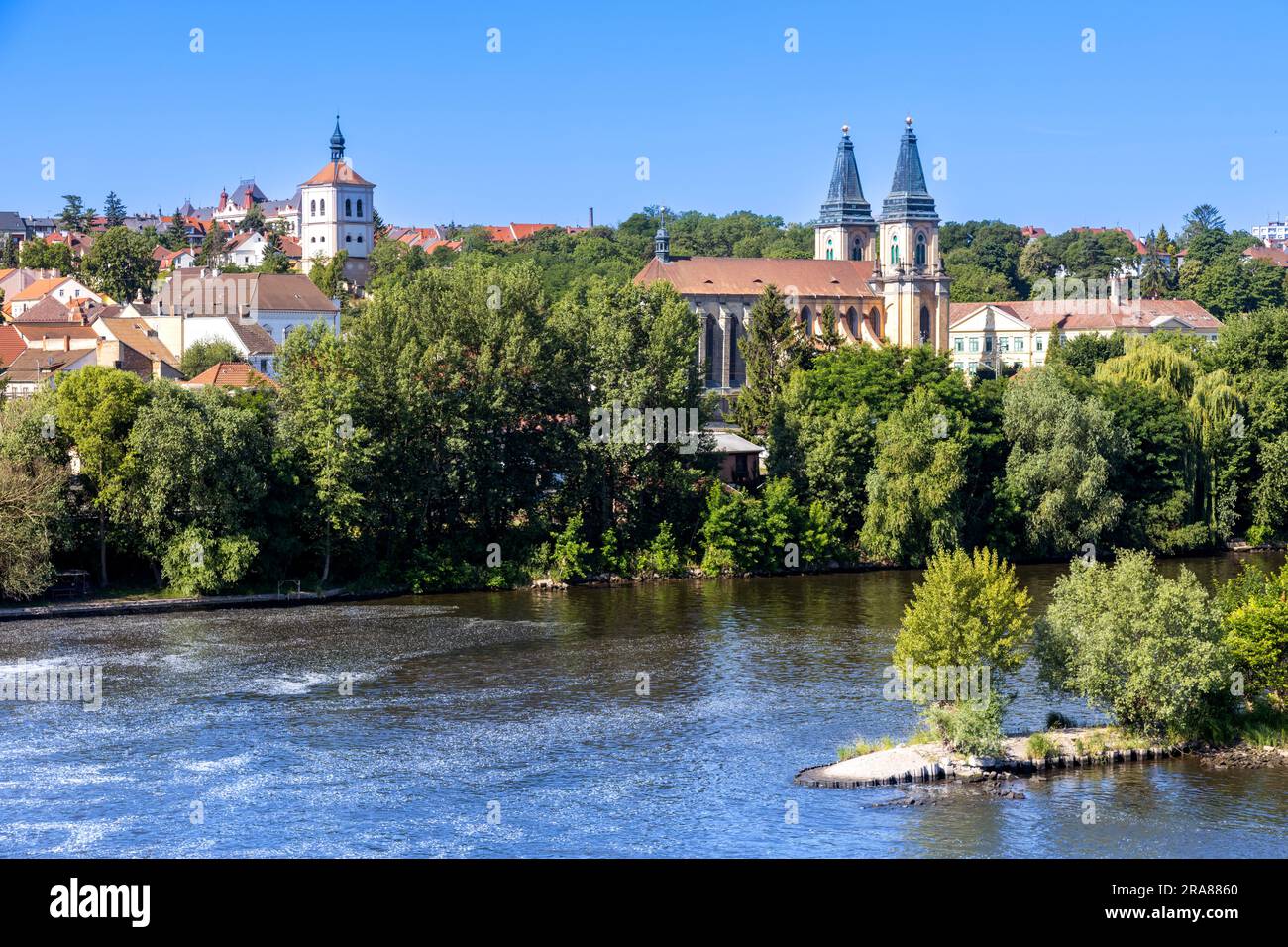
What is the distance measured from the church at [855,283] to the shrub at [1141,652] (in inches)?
2495

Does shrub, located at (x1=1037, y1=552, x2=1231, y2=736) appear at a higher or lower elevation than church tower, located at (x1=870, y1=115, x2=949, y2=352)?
lower

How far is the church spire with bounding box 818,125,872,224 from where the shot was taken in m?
102

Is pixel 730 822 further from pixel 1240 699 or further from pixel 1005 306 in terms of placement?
pixel 1005 306

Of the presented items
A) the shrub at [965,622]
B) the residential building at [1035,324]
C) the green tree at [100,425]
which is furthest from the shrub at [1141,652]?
the residential building at [1035,324]

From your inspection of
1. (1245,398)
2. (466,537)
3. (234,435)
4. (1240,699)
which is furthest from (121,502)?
(1245,398)

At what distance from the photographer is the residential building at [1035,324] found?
3871 inches

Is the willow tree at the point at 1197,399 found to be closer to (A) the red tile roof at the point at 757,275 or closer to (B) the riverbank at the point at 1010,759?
(B) the riverbank at the point at 1010,759

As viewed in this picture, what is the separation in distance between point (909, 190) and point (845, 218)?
753 cm

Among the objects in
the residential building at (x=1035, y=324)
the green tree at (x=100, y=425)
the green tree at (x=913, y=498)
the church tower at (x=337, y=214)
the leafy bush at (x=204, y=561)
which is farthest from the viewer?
the church tower at (x=337, y=214)

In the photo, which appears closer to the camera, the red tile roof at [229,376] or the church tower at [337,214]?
the red tile roof at [229,376]

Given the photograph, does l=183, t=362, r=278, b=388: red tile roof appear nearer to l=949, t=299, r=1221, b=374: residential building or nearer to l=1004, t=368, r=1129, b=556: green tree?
l=1004, t=368, r=1129, b=556: green tree

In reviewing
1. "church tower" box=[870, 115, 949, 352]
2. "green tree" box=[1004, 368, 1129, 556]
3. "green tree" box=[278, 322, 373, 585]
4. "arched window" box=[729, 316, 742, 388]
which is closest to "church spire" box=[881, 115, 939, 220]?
"church tower" box=[870, 115, 949, 352]

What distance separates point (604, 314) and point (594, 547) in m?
7.00

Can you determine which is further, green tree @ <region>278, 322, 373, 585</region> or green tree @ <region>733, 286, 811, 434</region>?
green tree @ <region>733, 286, 811, 434</region>
